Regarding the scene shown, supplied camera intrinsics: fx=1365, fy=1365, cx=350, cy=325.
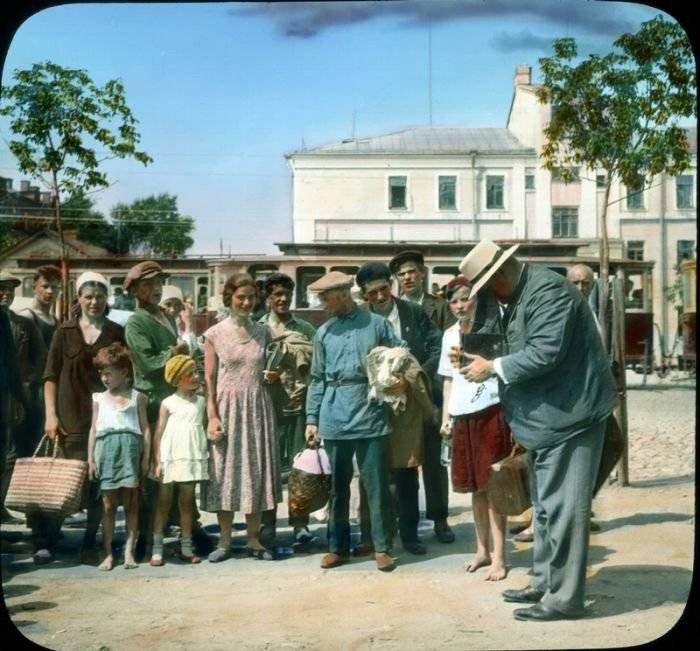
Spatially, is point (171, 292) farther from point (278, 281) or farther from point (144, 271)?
point (278, 281)

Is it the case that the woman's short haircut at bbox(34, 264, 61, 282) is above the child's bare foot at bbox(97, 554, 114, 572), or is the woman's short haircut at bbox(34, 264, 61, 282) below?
above

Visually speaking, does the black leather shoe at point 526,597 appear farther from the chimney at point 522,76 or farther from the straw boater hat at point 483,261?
the chimney at point 522,76

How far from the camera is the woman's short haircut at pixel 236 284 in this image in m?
5.85

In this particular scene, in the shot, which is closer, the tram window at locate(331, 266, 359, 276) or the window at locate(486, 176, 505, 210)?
the window at locate(486, 176, 505, 210)

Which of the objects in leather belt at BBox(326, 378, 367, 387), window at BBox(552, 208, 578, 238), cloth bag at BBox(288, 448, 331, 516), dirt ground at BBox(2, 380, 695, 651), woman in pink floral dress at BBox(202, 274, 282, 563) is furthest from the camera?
woman in pink floral dress at BBox(202, 274, 282, 563)

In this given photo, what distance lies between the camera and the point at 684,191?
548 cm

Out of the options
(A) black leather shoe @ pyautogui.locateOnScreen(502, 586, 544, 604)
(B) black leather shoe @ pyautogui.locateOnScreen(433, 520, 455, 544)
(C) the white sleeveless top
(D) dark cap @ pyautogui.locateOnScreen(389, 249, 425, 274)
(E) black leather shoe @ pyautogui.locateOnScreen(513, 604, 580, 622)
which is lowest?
(E) black leather shoe @ pyautogui.locateOnScreen(513, 604, 580, 622)

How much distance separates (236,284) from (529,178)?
1.33 metres

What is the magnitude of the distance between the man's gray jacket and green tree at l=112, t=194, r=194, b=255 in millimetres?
1385

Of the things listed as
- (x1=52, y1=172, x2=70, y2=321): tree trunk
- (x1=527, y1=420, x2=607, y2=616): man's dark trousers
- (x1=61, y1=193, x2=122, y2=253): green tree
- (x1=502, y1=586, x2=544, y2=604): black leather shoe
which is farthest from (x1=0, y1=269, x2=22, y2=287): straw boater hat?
(x1=502, y1=586, x2=544, y2=604): black leather shoe

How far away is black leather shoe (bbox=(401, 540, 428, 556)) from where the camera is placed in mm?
5902

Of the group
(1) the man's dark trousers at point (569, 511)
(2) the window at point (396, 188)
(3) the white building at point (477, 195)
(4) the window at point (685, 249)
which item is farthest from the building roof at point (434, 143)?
(1) the man's dark trousers at point (569, 511)

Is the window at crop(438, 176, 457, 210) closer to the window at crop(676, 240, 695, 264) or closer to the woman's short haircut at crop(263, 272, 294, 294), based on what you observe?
the woman's short haircut at crop(263, 272, 294, 294)

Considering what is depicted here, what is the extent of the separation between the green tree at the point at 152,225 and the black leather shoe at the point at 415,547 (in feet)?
5.31
